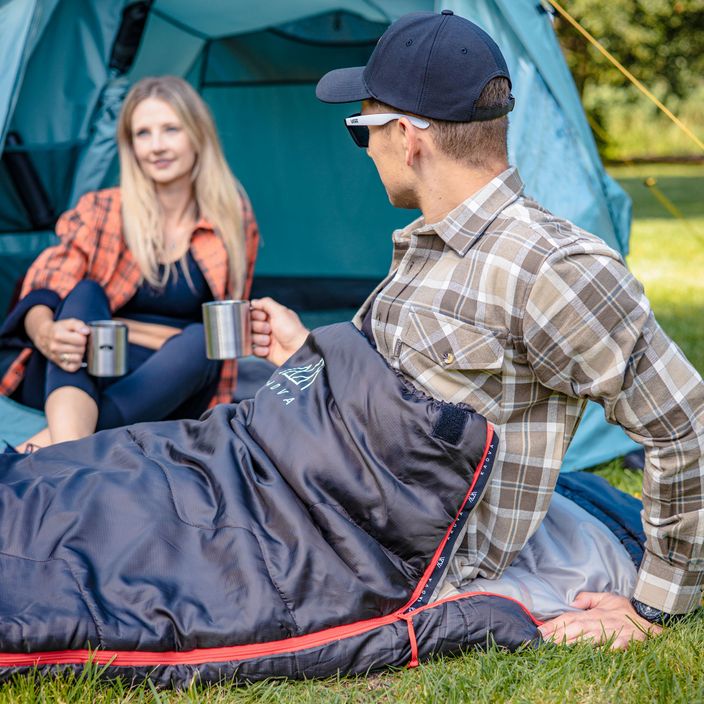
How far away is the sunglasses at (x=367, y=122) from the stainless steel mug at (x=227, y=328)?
91cm

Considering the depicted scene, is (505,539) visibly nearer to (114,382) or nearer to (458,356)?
(458,356)

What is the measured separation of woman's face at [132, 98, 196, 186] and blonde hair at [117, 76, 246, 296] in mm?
20

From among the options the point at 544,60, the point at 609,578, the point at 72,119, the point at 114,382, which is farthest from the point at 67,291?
the point at 609,578

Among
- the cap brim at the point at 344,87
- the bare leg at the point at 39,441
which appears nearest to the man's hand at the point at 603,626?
the cap brim at the point at 344,87

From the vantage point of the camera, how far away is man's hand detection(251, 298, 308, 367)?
2699 millimetres

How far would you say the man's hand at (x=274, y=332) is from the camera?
2.70 meters

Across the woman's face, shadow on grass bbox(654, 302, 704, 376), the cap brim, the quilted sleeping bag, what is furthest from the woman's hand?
shadow on grass bbox(654, 302, 704, 376)

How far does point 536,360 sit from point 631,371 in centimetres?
15

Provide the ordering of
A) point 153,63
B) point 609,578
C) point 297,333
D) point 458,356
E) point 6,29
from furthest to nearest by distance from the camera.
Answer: point 153,63, point 6,29, point 297,333, point 609,578, point 458,356

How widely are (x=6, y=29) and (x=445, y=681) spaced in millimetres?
2442

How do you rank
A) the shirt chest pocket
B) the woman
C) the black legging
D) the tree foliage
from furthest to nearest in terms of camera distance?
the tree foliage
the woman
the black legging
the shirt chest pocket

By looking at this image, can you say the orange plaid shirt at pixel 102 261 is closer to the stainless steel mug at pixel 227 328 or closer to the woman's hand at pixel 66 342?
the woman's hand at pixel 66 342

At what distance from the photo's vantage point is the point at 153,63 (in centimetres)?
462

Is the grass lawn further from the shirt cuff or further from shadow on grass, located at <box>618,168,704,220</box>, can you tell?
shadow on grass, located at <box>618,168,704,220</box>
